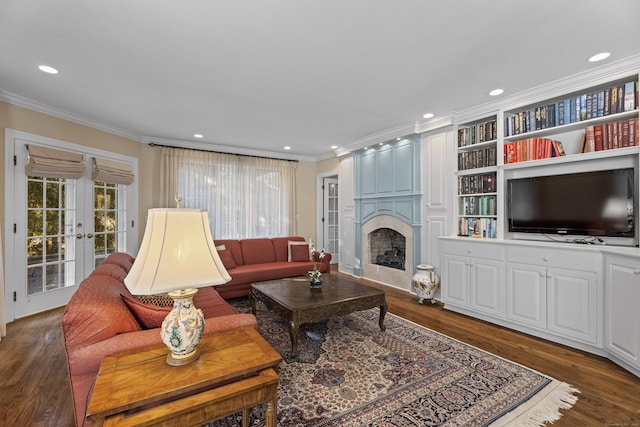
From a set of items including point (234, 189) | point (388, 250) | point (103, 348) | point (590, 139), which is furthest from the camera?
point (234, 189)

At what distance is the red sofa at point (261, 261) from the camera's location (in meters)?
3.96

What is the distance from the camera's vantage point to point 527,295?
289 centimetres

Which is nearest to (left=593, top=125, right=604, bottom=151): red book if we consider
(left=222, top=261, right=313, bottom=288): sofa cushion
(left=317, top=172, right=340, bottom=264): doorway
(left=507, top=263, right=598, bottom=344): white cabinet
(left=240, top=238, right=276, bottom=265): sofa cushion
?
(left=507, top=263, right=598, bottom=344): white cabinet

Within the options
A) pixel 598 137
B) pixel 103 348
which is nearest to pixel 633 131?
pixel 598 137

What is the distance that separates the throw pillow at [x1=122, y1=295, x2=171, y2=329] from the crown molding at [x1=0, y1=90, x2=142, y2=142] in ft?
11.0

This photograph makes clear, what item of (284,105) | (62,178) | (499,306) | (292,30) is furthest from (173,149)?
(499,306)

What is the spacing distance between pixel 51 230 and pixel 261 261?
2.74m

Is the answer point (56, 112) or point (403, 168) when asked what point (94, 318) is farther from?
point (403, 168)

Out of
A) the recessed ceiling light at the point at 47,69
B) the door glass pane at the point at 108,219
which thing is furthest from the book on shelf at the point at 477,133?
the door glass pane at the point at 108,219

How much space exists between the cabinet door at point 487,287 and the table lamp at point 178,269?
3.01m

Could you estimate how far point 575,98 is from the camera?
288 centimetres

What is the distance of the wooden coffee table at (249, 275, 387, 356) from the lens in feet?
8.16

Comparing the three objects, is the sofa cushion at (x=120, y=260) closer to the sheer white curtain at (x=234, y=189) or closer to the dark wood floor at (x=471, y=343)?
the dark wood floor at (x=471, y=343)

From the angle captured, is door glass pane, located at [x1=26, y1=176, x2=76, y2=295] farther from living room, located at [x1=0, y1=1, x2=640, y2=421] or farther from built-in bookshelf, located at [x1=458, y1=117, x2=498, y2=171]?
built-in bookshelf, located at [x1=458, y1=117, x2=498, y2=171]
